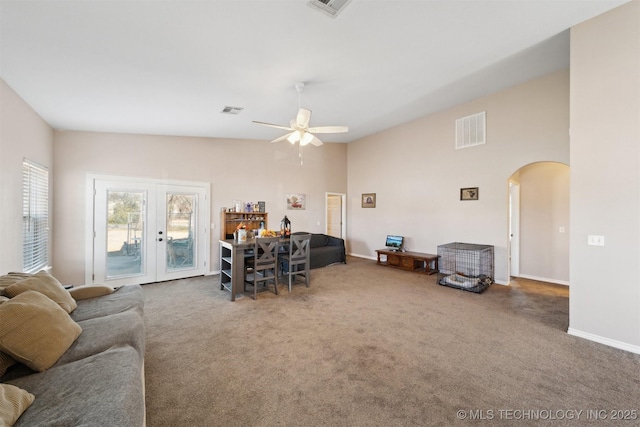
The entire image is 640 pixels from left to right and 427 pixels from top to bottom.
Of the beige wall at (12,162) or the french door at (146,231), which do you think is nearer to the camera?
the beige wall at (12,162)

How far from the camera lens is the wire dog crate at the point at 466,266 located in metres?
4.82

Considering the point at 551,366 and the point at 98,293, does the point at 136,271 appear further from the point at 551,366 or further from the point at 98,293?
the point at 551,366

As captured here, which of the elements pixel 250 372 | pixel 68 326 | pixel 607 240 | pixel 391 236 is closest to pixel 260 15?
pixel 68 326

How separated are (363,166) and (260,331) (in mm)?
5941

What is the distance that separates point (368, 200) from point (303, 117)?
4.68 m

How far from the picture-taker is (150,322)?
3.42m

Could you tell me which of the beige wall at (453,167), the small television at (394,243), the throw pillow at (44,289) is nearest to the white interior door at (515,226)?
the beige wall at (453,167)

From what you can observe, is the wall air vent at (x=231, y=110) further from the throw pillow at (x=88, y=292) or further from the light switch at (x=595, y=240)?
the light switch at (x=595, y=240)

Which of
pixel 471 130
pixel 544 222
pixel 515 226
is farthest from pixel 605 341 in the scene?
pixel 471 130

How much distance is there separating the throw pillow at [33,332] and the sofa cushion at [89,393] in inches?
4.4

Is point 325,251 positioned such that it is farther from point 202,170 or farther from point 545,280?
point 545,280

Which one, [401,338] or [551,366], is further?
[401,338]

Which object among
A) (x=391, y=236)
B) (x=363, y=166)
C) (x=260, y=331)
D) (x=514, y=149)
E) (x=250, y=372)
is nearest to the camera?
(x=250, y=372)

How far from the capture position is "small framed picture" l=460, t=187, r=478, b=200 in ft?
18.0
